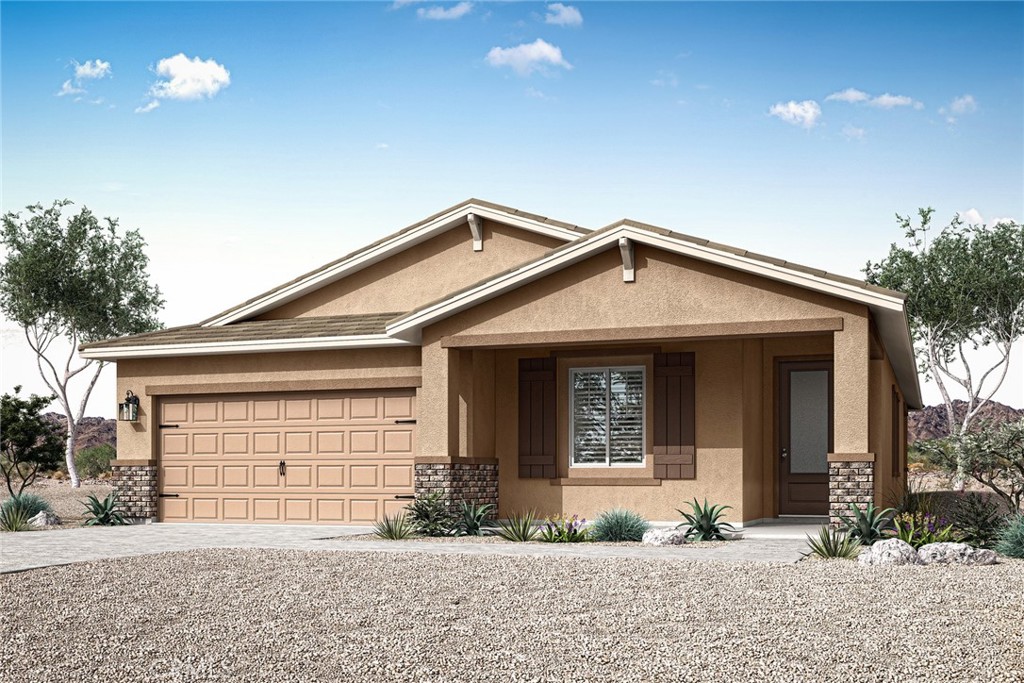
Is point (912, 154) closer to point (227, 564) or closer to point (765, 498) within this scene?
point (765, 498)

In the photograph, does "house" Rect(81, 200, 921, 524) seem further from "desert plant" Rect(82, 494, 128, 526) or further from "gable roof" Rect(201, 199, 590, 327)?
"desert plant" Rect(82, 494, 128, 526)

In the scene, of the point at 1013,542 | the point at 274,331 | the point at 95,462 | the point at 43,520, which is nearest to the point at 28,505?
the point at 43,520

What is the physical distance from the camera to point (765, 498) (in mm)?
19062

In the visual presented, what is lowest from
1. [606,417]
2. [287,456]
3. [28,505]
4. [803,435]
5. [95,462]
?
[95,462]

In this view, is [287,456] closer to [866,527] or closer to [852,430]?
[852,430]

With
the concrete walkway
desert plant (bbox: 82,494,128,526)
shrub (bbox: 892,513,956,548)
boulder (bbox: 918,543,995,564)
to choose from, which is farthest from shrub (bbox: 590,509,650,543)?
desert plant (bbox: 82,494,128,526)

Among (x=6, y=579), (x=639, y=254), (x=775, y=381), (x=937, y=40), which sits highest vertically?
(x=937, y=40)

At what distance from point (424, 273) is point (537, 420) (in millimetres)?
3978

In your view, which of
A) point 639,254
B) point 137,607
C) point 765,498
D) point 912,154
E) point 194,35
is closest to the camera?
point 137,607

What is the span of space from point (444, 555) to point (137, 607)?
3.86 metres

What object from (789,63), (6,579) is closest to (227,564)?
(6,579)

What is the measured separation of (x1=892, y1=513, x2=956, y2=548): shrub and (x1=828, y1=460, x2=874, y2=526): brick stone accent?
712mm

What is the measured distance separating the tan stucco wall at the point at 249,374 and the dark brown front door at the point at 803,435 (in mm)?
6233

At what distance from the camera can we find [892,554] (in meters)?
12.0
